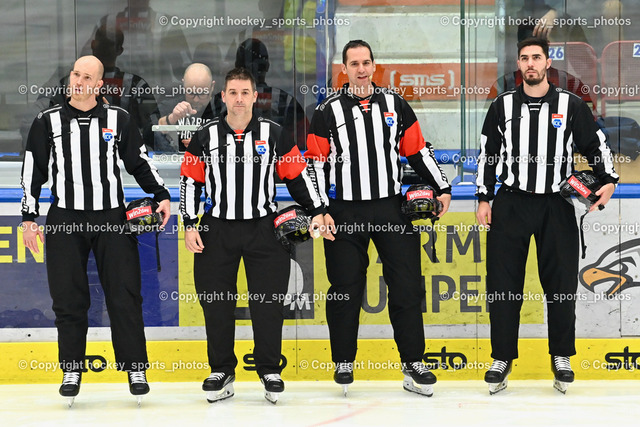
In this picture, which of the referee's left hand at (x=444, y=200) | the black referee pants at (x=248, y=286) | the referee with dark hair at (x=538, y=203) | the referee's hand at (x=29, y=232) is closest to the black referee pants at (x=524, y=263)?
the referee with dark hair at (x=538, y=203)

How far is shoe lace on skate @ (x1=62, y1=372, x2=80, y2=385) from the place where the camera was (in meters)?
3.96

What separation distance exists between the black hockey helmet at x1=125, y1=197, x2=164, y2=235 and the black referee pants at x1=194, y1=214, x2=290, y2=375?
0.25 meters

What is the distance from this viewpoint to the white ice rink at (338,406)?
373cm

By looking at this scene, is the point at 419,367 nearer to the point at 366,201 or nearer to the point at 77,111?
the point at 366,201

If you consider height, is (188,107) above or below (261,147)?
above

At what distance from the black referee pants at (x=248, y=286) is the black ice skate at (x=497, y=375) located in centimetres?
97

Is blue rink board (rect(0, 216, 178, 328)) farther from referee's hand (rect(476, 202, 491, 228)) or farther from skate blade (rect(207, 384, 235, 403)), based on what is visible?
referee's hand (rect(476, 202, 491, 228))

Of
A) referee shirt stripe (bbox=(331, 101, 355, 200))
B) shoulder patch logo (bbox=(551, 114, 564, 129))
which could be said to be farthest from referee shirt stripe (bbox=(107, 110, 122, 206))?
shoulder patch logo (bbox=(551, 114, 564, 129))

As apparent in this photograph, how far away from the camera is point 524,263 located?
13.7 ft

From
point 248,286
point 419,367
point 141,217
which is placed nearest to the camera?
point 141,217

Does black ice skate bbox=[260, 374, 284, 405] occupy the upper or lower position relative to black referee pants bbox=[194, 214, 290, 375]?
lower

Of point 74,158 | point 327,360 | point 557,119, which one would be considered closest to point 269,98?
point 74,158

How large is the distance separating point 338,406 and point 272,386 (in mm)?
306

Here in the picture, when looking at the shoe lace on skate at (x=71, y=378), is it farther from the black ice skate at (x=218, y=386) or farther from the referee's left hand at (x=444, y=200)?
the referee's left hand at (x=444, y=200)
